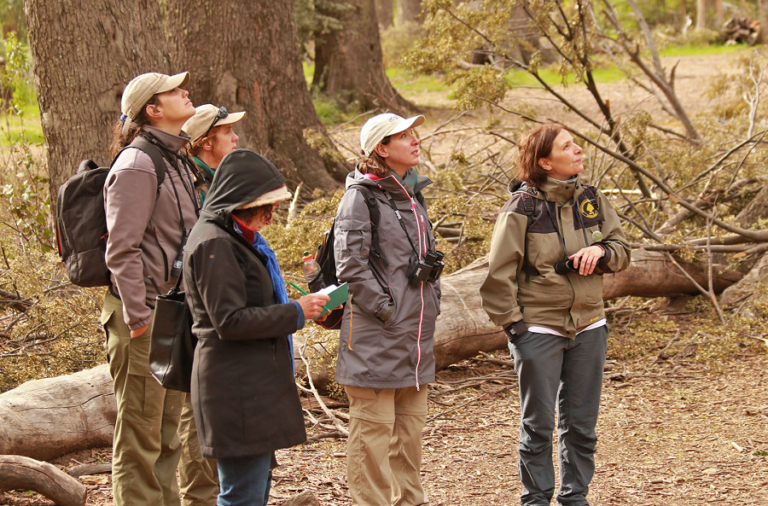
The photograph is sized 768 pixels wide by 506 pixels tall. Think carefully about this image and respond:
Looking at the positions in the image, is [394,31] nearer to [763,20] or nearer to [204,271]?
[763,20]

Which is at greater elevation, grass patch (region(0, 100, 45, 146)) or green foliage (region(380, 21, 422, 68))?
green foliage (region(380, 21, 422, 68))

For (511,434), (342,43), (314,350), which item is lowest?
(511,434)

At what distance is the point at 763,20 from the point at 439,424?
78.0 feet

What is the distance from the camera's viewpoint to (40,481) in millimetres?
3387

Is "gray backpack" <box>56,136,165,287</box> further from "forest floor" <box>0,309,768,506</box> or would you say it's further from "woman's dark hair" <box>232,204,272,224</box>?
"forest floor" <box>0,309,768,506</box>

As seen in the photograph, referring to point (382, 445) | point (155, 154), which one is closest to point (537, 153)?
point (382, 445)

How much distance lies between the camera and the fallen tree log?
4062 millimetres

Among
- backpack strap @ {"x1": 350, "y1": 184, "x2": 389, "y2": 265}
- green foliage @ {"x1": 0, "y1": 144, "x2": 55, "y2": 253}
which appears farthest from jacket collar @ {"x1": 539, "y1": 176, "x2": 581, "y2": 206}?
green foliage @ {"x1": 0, "y1": 144, "x2": 55, "y2": 253}

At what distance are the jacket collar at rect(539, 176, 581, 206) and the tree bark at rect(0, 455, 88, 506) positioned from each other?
2.80 metres

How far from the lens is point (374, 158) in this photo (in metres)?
3.62

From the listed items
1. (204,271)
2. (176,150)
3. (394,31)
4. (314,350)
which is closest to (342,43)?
(394,31)

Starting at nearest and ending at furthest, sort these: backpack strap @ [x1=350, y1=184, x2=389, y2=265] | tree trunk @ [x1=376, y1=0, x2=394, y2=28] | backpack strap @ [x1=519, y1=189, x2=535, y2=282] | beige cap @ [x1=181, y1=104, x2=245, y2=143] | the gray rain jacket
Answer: the gray rain jacket, backpack strap @ [x1=350, y1=184, x2=389, y2=265], backpack strap @ [x1=519, y1=189, x2=535, y2=282], beige cap @ [x1=181, y1=104, x2=245, y2=143], tree trunk @ [x1=376, y1=0, x2=394, y2=28]

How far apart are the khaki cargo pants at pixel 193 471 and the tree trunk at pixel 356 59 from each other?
12406 mm

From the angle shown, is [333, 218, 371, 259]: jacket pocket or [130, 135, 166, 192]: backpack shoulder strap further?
[333, 218, 371, 259]: jacket pocket
